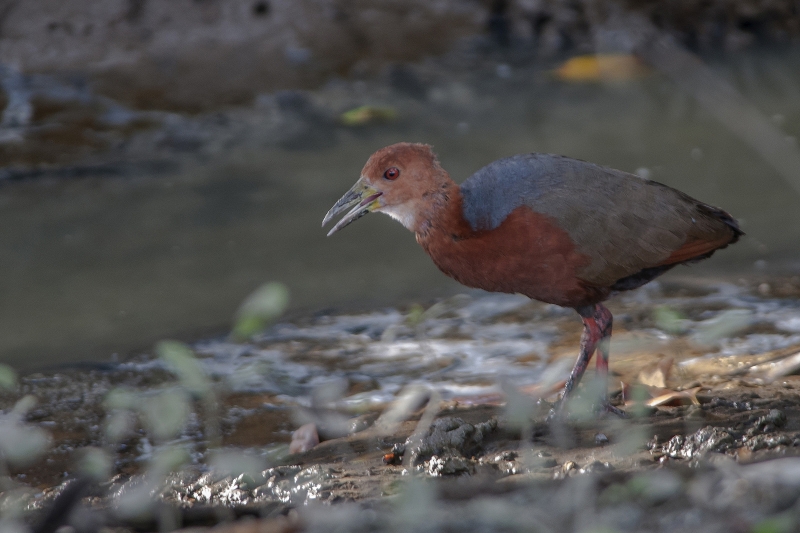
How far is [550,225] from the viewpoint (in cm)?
330

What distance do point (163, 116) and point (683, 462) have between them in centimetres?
533

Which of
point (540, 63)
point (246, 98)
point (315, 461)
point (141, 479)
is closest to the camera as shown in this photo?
point (141, 479)

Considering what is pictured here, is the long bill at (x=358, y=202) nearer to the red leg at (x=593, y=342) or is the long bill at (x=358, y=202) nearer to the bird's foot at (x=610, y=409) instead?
the red leg at (x=593, y=342)

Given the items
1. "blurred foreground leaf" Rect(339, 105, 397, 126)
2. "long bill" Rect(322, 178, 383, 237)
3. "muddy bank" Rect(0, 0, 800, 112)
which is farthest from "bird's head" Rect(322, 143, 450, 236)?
"muddy bank" Rect(0, 0, 800, 112)

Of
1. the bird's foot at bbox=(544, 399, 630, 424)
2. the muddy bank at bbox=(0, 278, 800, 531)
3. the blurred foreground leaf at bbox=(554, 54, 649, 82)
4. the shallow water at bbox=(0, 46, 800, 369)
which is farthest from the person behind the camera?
the blurred foreground leaf at bbox=(554, 54, 649, 82)

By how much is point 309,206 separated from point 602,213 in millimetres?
2742

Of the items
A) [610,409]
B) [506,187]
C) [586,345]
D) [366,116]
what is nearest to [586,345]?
[586,345]

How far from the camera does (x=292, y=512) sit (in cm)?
266

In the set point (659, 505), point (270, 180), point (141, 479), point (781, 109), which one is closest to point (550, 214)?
point (659, 505)

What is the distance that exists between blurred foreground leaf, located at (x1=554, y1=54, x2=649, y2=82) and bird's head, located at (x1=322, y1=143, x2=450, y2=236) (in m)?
4.37

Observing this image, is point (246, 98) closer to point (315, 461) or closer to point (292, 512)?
point (315, 461)

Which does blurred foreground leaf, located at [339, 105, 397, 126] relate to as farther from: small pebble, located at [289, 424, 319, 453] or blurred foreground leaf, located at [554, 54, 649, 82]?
small pebble, located at [289, 424, 319, 453]

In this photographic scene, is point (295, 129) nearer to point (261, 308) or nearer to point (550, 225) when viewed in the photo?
point (550, 225)

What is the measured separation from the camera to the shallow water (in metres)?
4.86
